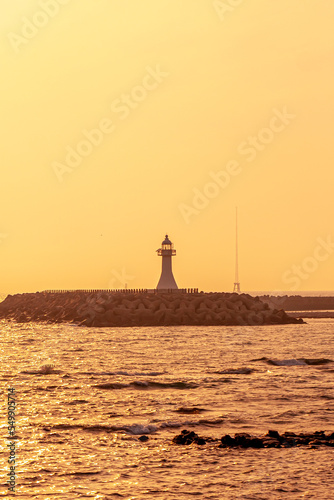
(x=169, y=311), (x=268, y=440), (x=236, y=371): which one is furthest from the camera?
(x=169, y=311)

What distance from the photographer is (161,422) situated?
15922 mm

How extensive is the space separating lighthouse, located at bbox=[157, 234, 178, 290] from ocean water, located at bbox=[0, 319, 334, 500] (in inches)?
1695

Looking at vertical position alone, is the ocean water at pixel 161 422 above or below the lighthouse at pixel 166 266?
below

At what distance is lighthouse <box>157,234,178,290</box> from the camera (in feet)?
249

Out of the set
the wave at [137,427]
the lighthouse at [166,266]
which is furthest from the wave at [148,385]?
the lighthouse at [166,266]

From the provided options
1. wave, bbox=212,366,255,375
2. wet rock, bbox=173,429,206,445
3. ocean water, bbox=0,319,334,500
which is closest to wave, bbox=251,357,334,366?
ocean water, bbox=0,319,334,500

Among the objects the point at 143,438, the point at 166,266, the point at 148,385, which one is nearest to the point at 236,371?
the point at 148,385

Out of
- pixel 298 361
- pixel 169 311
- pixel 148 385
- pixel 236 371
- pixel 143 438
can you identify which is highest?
pixel 169 311

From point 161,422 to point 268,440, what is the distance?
2828mm

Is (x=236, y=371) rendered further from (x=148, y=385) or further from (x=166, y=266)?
(x=166, y=266)

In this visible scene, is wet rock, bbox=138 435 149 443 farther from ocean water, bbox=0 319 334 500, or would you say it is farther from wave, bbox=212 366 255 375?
wave, bbox=212 366 255 375

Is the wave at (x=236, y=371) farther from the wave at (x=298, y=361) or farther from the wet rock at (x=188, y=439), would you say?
the wet rock at (x=188, y=439)

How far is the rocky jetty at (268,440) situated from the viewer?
44.4 feet

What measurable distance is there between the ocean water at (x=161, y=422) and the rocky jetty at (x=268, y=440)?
253mm
